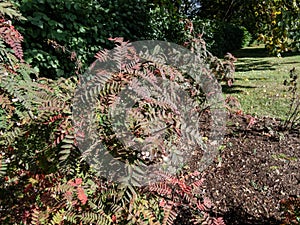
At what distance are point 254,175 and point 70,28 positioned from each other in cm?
345

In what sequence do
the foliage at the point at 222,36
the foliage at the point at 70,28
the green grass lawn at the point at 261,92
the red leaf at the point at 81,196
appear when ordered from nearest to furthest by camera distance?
the red leaf at the point at 81,196, the foliage at the point at 70,28, the green grass lawn at the point at 261,92, the foliage at the point at 222,36

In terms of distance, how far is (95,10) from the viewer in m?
5.10

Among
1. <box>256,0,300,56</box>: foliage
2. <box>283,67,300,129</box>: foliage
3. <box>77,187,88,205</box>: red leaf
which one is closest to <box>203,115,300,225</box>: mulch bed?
<box>283,67,300,129</box>: foliage

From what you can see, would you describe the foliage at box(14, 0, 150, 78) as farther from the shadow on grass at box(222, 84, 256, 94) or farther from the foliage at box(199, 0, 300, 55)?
the foliage at box(199, 0, 300, 55)

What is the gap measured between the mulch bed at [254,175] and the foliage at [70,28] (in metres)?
2.22

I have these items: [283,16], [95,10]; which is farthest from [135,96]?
[283,16]

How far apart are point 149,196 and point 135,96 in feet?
1.71

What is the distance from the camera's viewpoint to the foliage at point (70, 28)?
4117 millimetres

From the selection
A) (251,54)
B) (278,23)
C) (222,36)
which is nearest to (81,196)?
(278,23)

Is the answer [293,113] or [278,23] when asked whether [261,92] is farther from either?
[293,113]

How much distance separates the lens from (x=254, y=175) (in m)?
3.21

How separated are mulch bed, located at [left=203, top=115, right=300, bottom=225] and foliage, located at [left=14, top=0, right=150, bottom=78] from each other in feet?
7.30

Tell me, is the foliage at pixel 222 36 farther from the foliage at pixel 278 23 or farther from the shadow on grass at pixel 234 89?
the shadow on grass at pixel 234 89

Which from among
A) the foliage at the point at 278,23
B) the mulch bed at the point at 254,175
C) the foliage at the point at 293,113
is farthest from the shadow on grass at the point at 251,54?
the mulch bed at the point at 254,175
